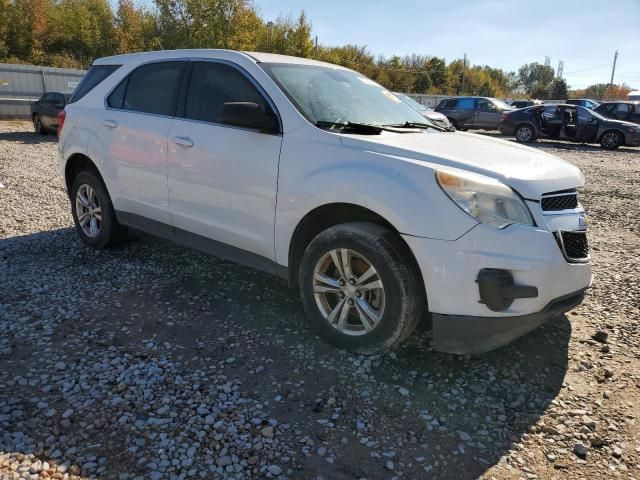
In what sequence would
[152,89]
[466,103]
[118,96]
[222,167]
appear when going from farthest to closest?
[466,103], [118,96], [152,89], [222,167]

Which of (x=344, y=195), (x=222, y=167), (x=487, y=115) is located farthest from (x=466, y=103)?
(x=344, y=195)

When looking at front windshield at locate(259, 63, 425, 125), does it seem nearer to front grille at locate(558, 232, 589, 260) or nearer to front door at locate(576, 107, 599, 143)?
front grille at locate(558, 232, 589, 260)

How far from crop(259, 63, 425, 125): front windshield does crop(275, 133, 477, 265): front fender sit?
352mm

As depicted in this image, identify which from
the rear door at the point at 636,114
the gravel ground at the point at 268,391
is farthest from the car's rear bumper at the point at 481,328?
the rear door at the point at 636,114

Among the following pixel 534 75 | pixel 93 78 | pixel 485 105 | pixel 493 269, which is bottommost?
pixel 493 269

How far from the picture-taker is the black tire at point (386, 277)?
2.86m

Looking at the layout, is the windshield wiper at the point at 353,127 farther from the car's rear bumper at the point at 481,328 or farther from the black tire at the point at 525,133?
the black tire at the point at 525,133

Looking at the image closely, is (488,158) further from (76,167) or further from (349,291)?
(76,167)

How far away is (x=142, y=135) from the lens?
420 cm

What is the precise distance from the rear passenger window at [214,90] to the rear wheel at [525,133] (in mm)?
17314

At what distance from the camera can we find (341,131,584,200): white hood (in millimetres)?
2760

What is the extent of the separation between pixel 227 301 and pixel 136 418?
4.88ft

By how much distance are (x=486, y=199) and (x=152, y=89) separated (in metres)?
3.10

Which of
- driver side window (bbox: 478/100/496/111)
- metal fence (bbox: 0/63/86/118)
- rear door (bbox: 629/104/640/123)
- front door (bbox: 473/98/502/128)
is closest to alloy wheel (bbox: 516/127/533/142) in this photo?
front door (bbox: 473/98/502/128)
